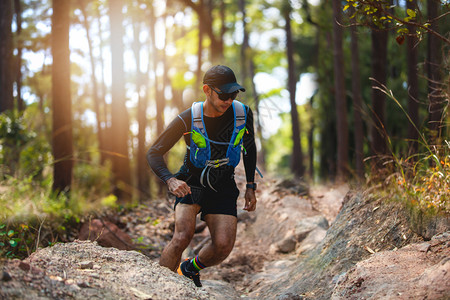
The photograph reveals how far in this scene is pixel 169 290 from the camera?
393 cm

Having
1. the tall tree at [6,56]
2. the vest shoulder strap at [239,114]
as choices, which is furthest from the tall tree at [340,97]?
the vest shoulder strap at [239,114]

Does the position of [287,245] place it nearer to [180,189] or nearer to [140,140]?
[180,189]

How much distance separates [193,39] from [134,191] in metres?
15.6

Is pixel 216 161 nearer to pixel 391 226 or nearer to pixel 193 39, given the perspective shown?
pixel 391 226

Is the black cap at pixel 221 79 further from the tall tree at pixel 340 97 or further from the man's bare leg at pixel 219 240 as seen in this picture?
the tall tree at pixel 340 97

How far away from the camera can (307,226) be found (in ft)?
25.8

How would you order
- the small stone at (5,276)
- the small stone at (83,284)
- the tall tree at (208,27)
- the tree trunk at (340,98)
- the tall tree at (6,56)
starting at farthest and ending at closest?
1. the tall tree at (208,27)
2. the tree trunk at (340,98)
3. the tall tree at (6,56)
4. the small stone at (83,284)
5. the small stone at (5,276)

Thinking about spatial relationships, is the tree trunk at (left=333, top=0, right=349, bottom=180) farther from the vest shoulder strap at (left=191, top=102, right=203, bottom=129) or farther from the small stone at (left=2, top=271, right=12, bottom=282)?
the small stone at (left=2, top=271, right=12, bottom=282)

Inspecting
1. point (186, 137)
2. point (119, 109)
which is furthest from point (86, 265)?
point (119, 109)

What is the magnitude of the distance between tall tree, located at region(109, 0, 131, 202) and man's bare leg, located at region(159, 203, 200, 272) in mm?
8968

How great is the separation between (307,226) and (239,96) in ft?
7.93

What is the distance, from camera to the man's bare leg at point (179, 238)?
15.1ft

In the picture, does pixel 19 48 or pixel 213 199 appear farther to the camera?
pixel 19 48

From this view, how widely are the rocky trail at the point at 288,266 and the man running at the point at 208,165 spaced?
0.39 m
